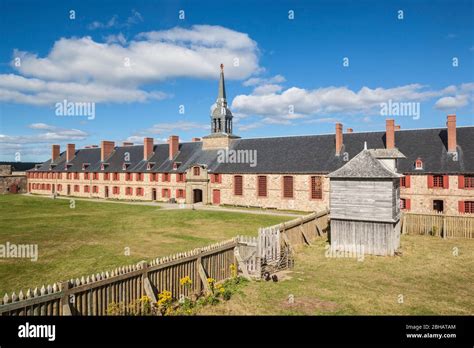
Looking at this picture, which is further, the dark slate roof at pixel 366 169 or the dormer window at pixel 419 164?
the dormer window at pixel 419 164

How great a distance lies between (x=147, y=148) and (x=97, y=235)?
32173mm

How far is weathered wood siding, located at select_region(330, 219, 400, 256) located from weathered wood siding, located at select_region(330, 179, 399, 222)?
1.14ft

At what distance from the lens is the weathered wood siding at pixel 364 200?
18.6m

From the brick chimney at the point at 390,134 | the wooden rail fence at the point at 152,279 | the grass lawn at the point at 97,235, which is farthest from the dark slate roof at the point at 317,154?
the wooden rail fence at the point at 152,279

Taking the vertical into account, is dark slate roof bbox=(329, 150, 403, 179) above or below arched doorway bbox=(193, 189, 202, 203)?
above

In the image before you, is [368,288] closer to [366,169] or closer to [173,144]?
[366,169]

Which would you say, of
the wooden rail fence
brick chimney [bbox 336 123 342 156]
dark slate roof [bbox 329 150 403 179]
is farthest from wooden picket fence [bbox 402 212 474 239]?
brick chimney [bbox 336 123 342 156]

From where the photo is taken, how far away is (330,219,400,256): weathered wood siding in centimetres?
1830

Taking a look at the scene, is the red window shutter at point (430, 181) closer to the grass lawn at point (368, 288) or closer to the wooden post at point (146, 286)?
the grass lawn at point (368, 288)

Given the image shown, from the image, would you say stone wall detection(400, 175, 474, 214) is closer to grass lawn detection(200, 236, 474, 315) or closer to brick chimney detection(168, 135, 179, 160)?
grass lawn detection(200, 236, 474, 315)

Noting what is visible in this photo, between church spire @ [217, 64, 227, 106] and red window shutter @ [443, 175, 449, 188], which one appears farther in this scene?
church spire @ [217, 64, 227, 106]

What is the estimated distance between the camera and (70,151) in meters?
65.6

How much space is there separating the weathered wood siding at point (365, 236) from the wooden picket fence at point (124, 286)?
812 centimetres
